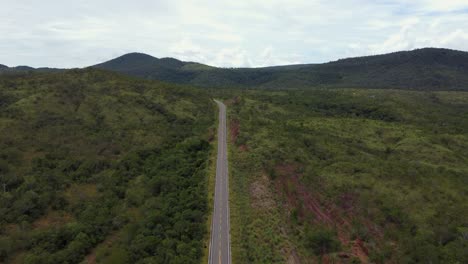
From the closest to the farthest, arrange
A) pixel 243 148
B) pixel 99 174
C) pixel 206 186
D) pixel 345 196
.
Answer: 1. pixel 345 196
2. pixel 206 186
3. pixel 99 174
4. pixel 243 148

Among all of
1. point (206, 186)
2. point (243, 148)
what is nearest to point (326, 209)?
point (206, 186)

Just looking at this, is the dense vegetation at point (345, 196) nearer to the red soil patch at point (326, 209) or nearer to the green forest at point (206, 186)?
the red soil patch at point (326, 209)

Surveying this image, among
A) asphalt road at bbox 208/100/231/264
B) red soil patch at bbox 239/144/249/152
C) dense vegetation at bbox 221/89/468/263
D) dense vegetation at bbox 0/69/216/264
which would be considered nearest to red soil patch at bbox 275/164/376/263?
dense vegetation at bbox 221/89/468/263

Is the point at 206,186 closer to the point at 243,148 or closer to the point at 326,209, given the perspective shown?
the point at 243,148

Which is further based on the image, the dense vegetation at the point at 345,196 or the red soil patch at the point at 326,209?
the red soil patch at the point at 326,209

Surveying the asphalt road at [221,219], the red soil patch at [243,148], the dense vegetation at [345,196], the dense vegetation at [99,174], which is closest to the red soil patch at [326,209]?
the dense vegetation at [345,196]

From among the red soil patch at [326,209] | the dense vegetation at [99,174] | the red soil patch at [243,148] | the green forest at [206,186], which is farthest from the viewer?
the red soil patch at [243,148]

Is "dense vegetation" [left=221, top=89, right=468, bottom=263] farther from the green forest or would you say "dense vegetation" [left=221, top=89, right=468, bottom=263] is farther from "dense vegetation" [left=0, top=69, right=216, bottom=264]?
"dense vegetation" [left=0, top=69, right=216, bottom=264]
